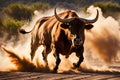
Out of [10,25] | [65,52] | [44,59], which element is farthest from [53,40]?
[10,25]

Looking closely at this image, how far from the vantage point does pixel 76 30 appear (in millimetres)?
12594

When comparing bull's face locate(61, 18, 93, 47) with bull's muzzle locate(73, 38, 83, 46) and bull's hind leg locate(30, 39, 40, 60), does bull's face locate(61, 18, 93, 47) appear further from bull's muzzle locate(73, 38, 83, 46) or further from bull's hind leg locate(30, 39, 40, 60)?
bull's hind leg locate(30, 39, 40, 60)

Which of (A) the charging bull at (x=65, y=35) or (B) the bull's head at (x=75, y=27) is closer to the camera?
(B) the bull's head at (x=75, y=27)

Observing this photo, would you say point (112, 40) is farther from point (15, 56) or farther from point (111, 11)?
point (111, 11)

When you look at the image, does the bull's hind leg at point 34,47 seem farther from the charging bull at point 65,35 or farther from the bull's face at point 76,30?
the bull's face at point 76,30

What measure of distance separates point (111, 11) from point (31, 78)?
43.4 meters

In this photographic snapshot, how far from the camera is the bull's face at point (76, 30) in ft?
40.8

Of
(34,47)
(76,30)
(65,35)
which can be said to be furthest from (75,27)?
(34,47)

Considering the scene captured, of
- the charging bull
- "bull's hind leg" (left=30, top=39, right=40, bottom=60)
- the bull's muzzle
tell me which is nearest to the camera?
the bull's muzzle

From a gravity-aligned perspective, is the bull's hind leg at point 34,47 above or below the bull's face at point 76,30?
above

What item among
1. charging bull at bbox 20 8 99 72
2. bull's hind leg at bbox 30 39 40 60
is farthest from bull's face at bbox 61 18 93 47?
bull's hind leg at bbox 30 39 40 60

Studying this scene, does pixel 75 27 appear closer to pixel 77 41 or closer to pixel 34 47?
pixel 77 41

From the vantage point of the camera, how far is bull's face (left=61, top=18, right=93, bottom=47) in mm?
12445

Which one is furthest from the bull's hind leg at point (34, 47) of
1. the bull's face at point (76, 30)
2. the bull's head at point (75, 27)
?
the bull's face at point (76, 30)
